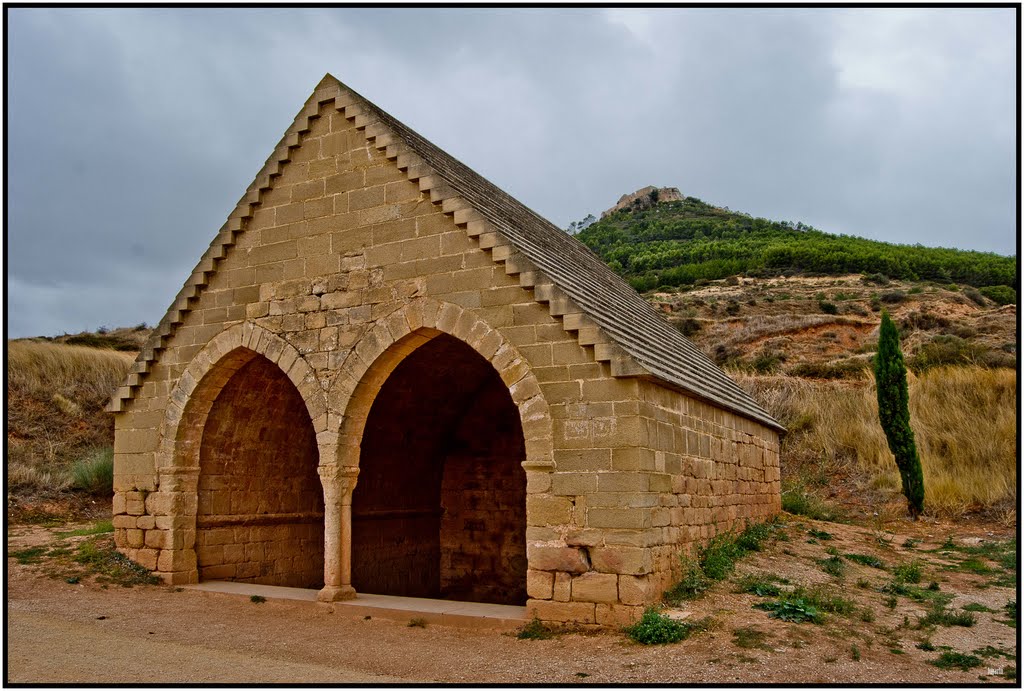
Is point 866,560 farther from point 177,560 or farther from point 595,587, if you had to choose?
point 177,560

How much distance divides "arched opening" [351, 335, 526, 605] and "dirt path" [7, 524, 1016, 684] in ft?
12.7

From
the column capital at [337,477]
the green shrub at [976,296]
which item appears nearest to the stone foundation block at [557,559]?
the column capital at [337,477]

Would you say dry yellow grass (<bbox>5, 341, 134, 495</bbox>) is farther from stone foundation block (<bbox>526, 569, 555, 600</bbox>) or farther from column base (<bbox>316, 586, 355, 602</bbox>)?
stone foundation block (<bbox>526, 569, 555, 600</bbox>)

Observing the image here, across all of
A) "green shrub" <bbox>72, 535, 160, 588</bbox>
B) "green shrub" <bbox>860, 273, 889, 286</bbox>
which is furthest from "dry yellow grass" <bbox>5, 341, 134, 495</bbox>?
"green shrub" <bbox>860, 273, 889, 286</bbox>

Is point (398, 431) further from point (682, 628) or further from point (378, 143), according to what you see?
point (682, 628)

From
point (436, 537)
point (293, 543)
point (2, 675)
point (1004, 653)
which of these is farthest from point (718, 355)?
point (2, 675)

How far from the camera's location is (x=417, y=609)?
376 inches

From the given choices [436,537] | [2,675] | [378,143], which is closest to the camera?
[2,675]

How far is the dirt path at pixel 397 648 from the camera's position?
7.06 m

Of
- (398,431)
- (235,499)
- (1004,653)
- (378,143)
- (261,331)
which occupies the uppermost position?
(378,143)

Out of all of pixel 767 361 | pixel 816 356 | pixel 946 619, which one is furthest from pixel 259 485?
pixel 816 356

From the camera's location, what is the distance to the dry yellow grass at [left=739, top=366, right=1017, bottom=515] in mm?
18739

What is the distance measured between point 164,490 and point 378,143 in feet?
Result: 18.7

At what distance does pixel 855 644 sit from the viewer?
26.1 feet
